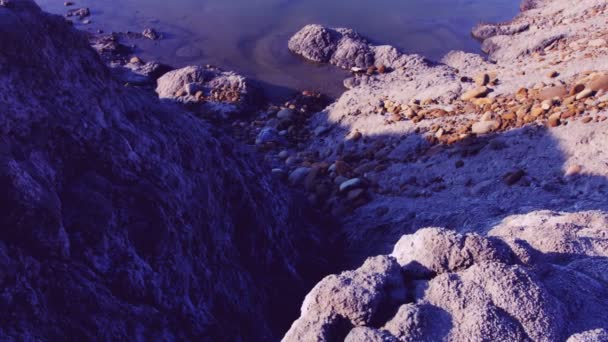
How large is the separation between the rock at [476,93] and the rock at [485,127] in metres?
1.02

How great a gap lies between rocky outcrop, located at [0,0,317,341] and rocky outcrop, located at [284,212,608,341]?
0.80m

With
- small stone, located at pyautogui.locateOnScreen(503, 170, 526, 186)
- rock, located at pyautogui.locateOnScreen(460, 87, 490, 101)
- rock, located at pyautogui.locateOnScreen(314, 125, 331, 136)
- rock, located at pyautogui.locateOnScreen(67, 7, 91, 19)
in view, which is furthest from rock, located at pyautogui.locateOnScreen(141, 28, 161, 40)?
small stone, located at pyautogui.locateOnScreen(503, 170, 526, 186)

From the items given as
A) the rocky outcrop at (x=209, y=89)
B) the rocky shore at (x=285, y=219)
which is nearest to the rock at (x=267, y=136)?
the rocky outcrop at (x=209, y=89)

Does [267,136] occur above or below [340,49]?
below

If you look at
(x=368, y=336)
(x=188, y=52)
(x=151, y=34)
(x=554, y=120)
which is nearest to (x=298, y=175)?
(x=554, y=120)

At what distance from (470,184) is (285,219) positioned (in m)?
1.87

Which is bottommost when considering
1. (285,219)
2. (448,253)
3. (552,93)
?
(448,253)

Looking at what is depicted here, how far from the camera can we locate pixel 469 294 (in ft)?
7.36

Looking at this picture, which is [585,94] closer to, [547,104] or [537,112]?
[547,104]

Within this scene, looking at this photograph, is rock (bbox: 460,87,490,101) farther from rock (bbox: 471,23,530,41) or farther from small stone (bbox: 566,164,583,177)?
rock (bbox: 471,23,530,41)

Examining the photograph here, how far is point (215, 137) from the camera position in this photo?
4.38m

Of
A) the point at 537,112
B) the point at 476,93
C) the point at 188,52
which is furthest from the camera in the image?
the point at 188,52

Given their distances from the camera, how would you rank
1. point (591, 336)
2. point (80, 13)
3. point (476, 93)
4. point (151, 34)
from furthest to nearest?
point (80, 13)
point (151, 34)
point (476, 93)
point (591, 336)

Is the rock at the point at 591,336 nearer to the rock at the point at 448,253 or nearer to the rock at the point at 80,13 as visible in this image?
the rock at the point at 448,253
